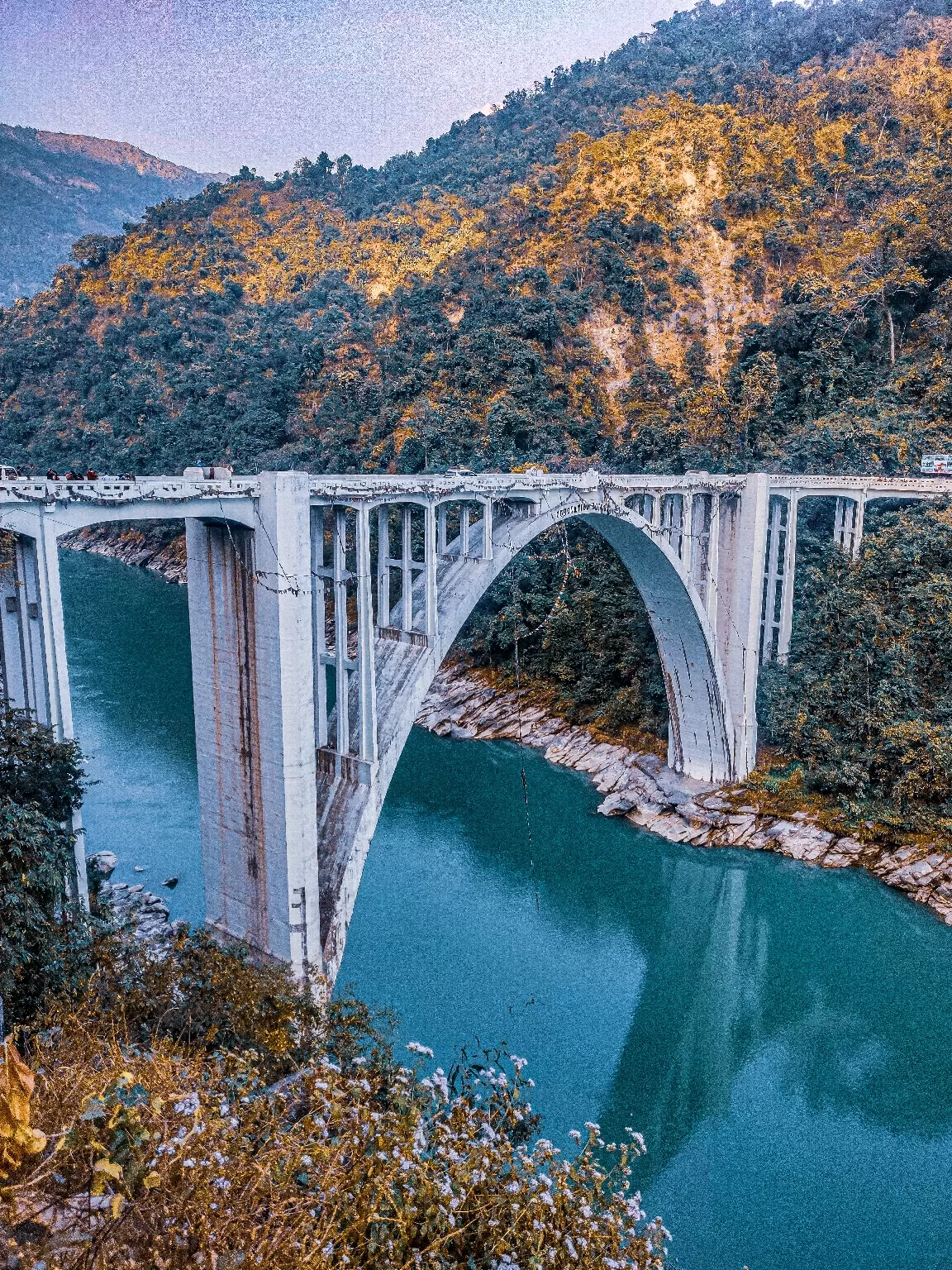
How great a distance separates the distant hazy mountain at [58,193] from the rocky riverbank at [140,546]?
54.3m

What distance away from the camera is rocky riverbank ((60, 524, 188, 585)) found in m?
36.8

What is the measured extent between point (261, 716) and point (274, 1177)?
5.76 m

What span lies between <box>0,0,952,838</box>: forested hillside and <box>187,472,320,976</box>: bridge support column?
34.6ft

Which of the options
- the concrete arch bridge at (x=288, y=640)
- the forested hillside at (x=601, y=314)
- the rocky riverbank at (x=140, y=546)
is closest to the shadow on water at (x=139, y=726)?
the rocky riverbank at (x=140, y=546)

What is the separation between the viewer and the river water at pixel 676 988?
9.01 metres

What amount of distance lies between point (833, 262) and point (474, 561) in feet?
76.9

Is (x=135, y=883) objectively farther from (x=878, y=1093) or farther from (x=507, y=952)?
(x=878, y=1093)

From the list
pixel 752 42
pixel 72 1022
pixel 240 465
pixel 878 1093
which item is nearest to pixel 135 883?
pixel 72 1022

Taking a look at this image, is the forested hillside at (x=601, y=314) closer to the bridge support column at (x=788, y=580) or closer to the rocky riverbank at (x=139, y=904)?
the bridge support column at (x=788, y=580)

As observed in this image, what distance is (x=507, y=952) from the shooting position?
13.1 m

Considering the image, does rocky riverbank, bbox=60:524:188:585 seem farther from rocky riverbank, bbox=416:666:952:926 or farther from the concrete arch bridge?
the concrete arch bridge

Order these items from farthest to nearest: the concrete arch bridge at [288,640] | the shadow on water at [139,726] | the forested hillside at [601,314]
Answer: the forested hillside at [601,314] → the shadow on water at [139,726] → the concrete arch bridge at [288,640]

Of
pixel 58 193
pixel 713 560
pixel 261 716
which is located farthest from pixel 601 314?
pixel 58 193

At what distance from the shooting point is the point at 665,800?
17.6 metres
